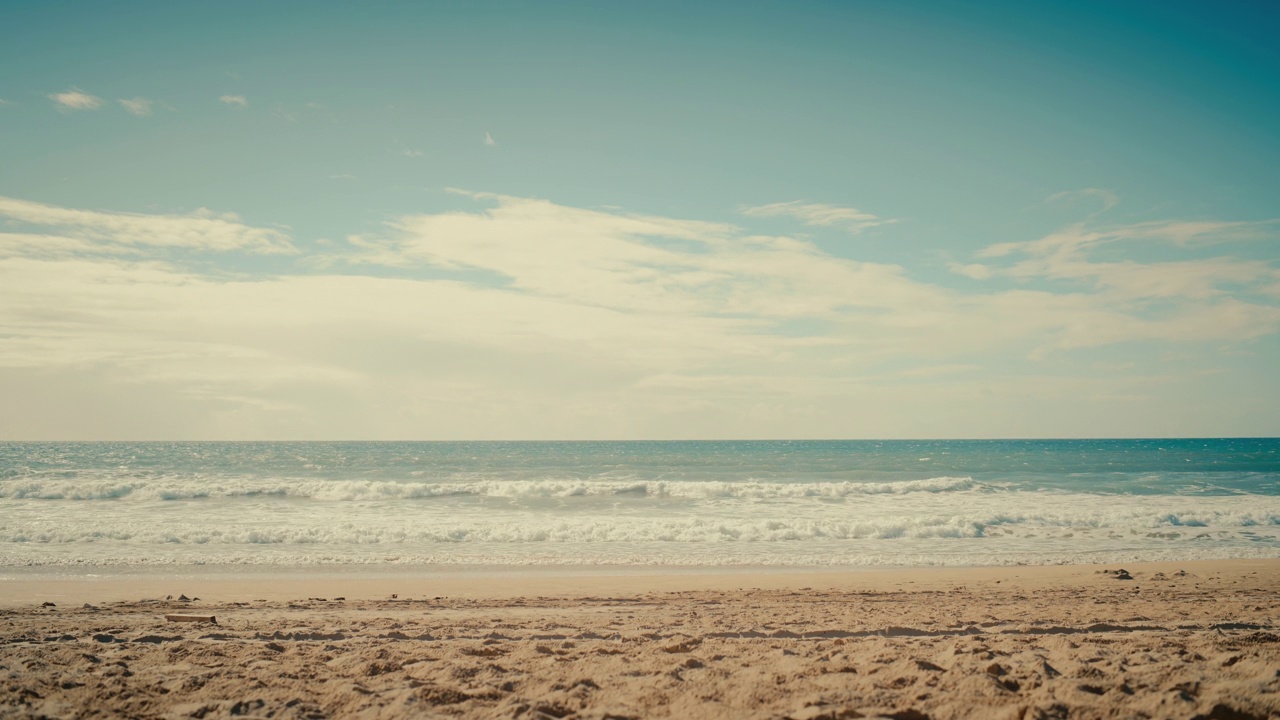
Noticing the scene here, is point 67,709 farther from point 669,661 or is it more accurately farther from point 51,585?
point 51,585

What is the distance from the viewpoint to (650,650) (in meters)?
6.14

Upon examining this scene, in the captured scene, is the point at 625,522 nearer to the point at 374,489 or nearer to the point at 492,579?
the point at 492,579

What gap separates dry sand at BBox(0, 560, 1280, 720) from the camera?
15.0ft

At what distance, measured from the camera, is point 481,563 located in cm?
1327

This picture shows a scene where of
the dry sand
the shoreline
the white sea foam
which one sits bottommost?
the white sea foam

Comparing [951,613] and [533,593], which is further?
[533,593]

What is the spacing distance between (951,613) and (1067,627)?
1257mm

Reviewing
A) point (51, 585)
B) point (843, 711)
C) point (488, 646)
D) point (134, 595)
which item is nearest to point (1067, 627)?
point (843, 711)

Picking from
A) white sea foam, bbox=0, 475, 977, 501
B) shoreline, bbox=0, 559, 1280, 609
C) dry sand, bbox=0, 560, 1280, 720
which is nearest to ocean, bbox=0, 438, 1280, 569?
white sea foam, bbox=0, 475, 977, 501

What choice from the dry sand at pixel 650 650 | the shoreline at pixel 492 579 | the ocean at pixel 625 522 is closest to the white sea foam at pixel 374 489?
the ocean at pixel 625 522

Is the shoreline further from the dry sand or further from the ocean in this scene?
the ocean

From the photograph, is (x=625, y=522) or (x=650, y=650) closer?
(x=650, y=650)

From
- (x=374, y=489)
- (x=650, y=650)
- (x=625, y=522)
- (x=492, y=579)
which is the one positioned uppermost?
(x=650, y=650)

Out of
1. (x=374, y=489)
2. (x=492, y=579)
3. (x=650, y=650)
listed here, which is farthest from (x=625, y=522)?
(x=374, y=489)
